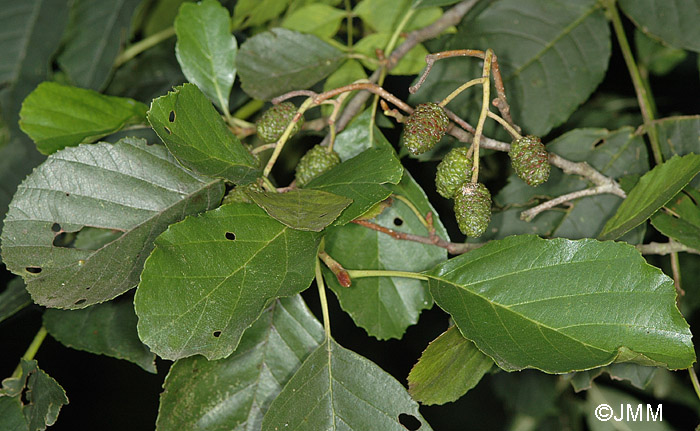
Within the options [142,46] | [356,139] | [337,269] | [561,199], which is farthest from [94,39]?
[561,199]

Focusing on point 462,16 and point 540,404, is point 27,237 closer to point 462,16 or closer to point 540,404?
point 462,16

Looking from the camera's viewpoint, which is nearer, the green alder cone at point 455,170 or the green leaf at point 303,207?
the green leaf at point 303,207

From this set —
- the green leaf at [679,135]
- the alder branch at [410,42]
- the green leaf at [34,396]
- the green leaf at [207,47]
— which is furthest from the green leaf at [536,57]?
the green leaf at [34,396]

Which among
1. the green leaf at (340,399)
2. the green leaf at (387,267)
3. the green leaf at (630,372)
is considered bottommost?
the green leaf at (630,372)

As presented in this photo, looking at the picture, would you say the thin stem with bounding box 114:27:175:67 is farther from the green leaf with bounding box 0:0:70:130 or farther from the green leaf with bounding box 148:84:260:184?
the green leaf with bounding box 148:84:260:184

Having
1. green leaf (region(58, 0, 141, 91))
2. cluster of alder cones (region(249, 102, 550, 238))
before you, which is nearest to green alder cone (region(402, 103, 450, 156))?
cluster of alder cones (region(249, 102, 550, 238))

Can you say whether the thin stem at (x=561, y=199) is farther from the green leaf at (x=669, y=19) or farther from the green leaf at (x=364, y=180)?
the green leaf at (x=669, y=19)

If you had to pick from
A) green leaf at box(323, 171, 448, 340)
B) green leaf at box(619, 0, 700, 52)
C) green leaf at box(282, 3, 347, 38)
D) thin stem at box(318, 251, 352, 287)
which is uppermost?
green leaf at box(619, 0, 700, 52)
